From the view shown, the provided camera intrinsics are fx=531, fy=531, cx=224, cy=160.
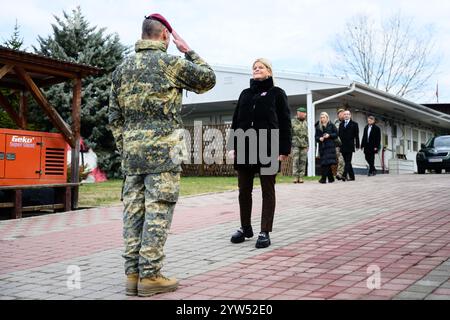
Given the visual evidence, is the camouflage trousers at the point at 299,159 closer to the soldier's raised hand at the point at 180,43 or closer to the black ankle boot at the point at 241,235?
the black ankle boot at the point at 241,235

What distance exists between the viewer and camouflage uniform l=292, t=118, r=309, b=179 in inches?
574

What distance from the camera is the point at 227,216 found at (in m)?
8.56

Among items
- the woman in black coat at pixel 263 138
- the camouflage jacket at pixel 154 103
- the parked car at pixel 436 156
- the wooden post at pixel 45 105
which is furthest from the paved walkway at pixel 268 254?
the parked car at pixel 436 156

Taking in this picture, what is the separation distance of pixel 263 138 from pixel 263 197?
64 centimetres

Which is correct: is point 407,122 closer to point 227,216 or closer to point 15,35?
point 15,35

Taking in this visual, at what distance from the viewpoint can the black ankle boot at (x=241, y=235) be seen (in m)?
6.07

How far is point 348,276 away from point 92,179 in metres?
16.2

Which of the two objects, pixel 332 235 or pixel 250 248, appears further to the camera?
pixel 332 235

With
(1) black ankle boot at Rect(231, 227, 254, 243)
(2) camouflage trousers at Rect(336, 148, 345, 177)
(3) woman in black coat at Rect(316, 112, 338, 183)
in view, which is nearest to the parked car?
(2) camouflage trousers at Rect(336, 148, 345, 177)

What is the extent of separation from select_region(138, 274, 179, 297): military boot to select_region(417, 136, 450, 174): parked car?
65.1 feet

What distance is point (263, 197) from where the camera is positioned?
227 inches

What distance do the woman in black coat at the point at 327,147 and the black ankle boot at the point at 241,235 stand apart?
836 centimetres

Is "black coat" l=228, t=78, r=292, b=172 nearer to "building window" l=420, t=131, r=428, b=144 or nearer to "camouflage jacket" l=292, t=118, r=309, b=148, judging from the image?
"camouflage jacket" l=292, t=118, r=309, b=148
